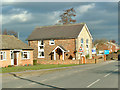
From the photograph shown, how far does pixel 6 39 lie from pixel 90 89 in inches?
1020

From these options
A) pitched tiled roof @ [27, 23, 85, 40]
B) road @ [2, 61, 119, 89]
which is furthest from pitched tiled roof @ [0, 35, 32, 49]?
road @ [2, 61, 119, 89]

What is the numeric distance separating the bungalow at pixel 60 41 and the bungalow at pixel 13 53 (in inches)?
389

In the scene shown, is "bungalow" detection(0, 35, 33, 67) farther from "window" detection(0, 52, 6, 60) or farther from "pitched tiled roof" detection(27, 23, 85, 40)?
"pitched tiled roof" detection(27, 23, 85, 40)

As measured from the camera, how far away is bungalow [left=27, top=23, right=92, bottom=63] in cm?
4622

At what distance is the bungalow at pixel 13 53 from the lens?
3216cm

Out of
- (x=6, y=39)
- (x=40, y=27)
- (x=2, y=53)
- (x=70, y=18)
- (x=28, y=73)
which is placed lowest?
(x=28, y=73)

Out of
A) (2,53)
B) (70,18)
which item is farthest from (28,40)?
(70,18)

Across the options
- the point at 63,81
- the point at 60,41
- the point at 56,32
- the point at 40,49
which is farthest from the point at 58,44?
the point at 63,81

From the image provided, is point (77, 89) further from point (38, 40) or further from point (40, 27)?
point (40, 27)

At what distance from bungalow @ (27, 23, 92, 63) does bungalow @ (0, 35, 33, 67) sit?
987cm

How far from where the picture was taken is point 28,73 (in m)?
22.0

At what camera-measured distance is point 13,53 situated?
34500mm

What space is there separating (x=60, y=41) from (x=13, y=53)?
49.7 feet

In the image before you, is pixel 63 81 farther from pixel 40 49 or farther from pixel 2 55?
pixel 40 49
